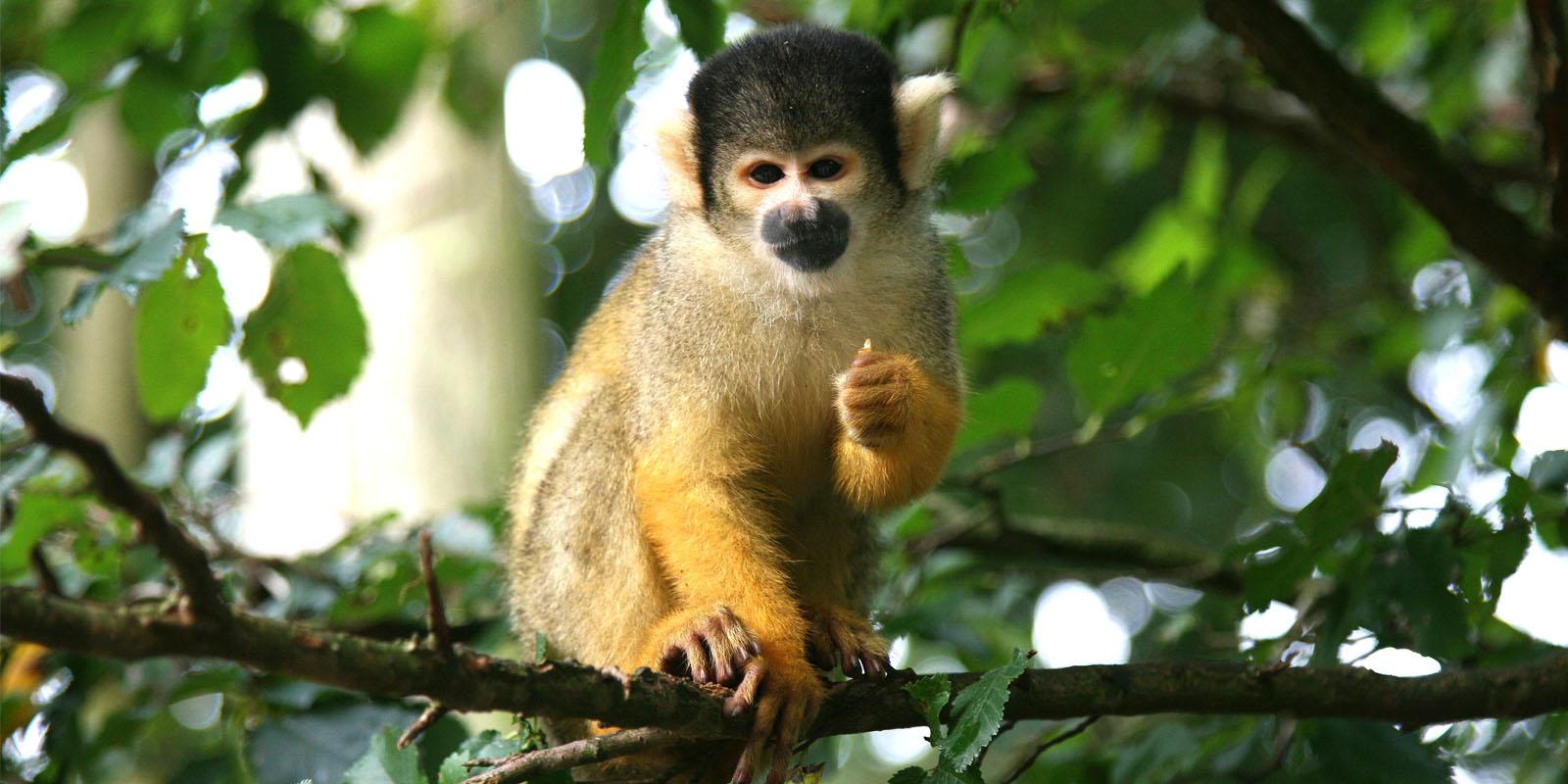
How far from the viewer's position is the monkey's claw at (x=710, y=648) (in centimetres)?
260

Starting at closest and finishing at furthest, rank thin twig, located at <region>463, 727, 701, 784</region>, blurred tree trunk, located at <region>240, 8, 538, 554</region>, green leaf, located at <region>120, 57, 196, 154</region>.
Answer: thin twig, located at <region>463, 727, 701, 784</region> → green leaf, located at <region>120, 57, 196, 154</region> → blurred tree trunk, located at <region>240, 8, 538, 554</region>

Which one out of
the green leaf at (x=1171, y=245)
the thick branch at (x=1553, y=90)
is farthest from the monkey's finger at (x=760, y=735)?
the green leaf at (x=1171, y=245)

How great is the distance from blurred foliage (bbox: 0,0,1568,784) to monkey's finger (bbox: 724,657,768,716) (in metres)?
0.37

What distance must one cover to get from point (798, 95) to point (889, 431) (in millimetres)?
879

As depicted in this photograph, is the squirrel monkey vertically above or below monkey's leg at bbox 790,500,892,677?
above

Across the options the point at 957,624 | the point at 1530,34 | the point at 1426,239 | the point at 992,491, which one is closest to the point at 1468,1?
the point at 1426,239

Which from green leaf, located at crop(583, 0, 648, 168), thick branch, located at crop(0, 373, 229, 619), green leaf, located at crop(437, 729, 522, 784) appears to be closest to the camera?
thick branch, located at crop(0, 373, 229, 619)

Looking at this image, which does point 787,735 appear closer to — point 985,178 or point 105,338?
point 985,178

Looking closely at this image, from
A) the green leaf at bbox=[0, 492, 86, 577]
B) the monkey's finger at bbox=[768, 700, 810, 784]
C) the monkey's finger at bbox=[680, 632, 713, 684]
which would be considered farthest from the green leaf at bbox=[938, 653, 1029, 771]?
the green leaf at bbox=[0, 492, 86, 577]

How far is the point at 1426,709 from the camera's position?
94.7 inches

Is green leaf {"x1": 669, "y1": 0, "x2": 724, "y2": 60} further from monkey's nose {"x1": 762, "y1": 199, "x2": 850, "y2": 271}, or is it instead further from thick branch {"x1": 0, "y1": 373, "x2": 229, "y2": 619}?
thick branch {"x1": 0, "y1": 373, "x2": 229, "y2": 619}

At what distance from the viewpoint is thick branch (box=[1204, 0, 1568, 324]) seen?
292 cm

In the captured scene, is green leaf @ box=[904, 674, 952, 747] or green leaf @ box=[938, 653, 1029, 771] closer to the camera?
green leaf @ box=[938, 653, 1029, 771]

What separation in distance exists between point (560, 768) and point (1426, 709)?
5.18 feet
